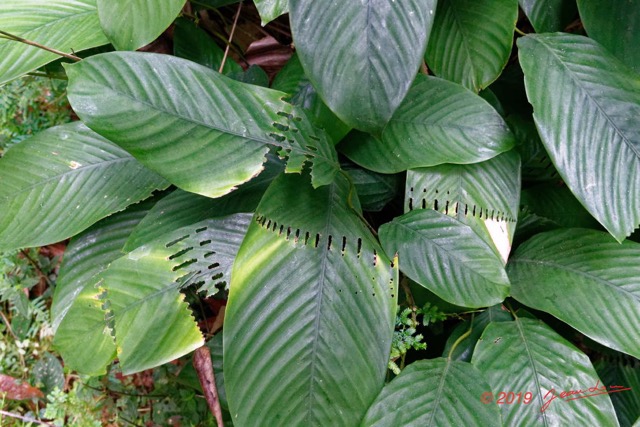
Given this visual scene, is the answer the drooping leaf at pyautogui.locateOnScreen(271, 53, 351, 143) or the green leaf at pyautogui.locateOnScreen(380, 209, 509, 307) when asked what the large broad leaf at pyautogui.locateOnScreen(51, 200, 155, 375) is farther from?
the green leaf at pyautogui.locateOnScreen(380, 209, 509, 307)

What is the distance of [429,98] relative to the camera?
0.94m

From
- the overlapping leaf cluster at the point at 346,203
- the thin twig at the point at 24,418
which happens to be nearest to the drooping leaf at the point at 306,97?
the overlapping leaf cluster at the point at 346,203

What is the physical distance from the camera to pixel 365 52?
0.68 metres

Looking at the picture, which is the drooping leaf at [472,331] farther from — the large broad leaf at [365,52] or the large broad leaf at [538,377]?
the large broad leaf at [365,52]

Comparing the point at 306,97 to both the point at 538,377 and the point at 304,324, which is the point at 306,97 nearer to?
the point at 304,324

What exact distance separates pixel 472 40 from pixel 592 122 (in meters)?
0.27

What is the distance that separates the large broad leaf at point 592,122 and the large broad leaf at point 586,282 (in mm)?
92

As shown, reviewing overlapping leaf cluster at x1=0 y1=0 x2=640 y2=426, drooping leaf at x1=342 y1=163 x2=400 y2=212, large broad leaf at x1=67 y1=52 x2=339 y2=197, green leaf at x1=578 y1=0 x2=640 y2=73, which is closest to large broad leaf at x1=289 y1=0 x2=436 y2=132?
overlapping leaf cluster at x1=0 y1=0 x2=640 y2=426

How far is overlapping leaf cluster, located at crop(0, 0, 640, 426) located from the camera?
2.36 feet

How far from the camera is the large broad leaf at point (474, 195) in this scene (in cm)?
91

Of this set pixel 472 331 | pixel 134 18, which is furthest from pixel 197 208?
pixel 472 331

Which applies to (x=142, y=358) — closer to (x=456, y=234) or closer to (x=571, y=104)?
(x=456, y=234)

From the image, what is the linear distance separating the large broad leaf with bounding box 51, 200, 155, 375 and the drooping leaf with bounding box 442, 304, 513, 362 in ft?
2.03

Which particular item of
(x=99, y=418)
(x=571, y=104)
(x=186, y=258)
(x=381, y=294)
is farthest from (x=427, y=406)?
(x=99, y=418)
